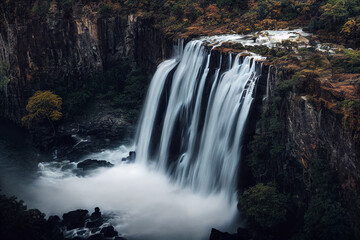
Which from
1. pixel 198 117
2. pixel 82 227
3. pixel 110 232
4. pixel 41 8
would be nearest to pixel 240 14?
pixel 198 117

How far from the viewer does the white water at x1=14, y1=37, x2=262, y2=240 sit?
98.0ft

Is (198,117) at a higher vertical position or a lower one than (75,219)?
higher

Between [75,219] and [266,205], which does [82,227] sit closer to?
[75,219]

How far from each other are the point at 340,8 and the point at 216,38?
35.5 feet

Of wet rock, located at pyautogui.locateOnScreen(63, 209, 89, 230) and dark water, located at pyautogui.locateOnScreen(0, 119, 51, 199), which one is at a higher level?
dark water, located at pyautogui.locateOnScreen(0, 119, 51, 199)

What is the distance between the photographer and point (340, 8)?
1416 inches

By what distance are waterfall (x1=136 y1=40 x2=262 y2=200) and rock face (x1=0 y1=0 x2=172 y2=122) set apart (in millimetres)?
6436

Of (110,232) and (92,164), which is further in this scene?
(92,164)

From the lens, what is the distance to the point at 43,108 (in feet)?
147

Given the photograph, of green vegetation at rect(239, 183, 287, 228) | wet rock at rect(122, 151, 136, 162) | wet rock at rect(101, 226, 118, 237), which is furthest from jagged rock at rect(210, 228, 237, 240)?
wet rock at rect(122, 151, 136, 162)

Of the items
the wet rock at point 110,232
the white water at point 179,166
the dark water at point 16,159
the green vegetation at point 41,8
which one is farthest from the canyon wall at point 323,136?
the green vegetation at point 41,8

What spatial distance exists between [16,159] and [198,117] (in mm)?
19054

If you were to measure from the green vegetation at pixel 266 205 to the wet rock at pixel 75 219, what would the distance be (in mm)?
11429

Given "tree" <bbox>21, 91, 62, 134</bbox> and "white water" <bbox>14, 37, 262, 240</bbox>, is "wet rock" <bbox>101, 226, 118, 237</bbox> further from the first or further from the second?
"tree" <bbox>21, 91, 62, 134</bbox>
